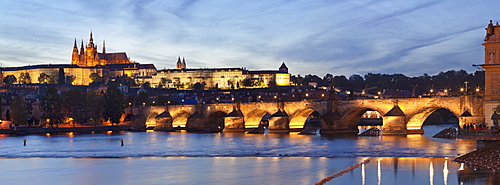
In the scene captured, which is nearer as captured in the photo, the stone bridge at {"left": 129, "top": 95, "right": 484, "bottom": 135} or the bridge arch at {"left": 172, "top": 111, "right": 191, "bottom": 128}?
the stone bridge at {"left": 129, "top": 95, "right": 484, "bottom": 135}

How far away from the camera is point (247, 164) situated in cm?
3641

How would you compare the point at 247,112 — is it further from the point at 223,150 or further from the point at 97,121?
the point at 97,121

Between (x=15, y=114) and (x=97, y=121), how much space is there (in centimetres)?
1568

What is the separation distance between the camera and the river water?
93.7 feet

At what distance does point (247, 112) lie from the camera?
78125mm

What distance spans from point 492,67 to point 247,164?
17.8 meters

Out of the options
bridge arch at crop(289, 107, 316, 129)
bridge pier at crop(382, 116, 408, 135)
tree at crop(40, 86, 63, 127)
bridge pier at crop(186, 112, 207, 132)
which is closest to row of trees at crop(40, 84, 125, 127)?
tree at crop(40, 86, 63, 127)

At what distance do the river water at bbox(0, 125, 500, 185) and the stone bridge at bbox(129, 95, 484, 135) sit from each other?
376 cm

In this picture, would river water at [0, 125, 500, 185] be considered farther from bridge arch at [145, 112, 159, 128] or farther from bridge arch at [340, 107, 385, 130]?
→ bridge arch at [145, 112, 159, 128]

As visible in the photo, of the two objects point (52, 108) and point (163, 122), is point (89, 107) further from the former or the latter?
point (163, 122)

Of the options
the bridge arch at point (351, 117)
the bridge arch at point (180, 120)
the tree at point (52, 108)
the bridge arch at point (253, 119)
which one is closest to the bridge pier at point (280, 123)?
the bridge arch at point (253, 119)

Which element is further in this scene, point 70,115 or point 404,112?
point 70,115

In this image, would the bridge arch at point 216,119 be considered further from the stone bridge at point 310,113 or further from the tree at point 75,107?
the tree at point 75,107

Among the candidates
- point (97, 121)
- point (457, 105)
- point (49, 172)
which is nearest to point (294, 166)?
point (49, 172)
